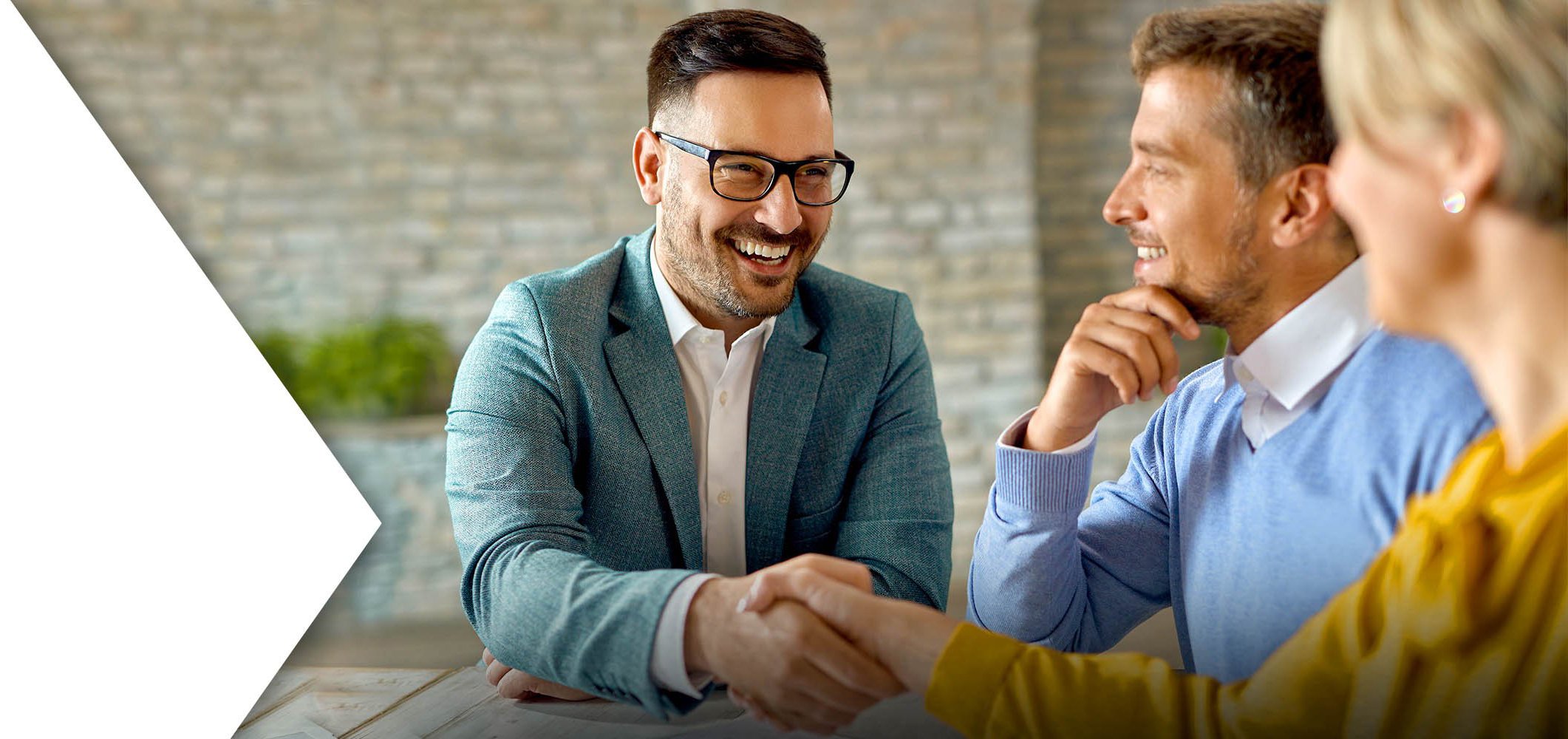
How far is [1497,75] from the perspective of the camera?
1.76 ft

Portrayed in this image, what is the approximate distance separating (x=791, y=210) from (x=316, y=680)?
0.67 meters

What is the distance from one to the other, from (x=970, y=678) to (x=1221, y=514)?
8.5 inches

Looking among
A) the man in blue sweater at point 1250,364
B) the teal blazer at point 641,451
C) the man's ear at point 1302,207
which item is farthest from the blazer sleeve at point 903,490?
the man's ear at point 1302,207

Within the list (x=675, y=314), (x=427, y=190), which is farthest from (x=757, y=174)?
(x=427, y=190)

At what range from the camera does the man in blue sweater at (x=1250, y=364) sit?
689mm

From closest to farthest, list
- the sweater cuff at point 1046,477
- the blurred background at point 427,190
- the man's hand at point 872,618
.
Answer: the man's hand at point 872,618 → the sweater cuff at point 1046,477 → the blurred background at point 427,190

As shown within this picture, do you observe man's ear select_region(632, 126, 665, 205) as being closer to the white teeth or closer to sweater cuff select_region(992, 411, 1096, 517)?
the white teeth

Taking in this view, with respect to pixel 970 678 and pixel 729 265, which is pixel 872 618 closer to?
pixel 970 678

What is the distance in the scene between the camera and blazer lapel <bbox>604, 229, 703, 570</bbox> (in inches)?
41.7

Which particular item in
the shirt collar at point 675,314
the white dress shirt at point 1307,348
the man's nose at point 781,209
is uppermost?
the man's nose at point 781,209

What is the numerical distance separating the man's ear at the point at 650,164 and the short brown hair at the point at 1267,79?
21.7 inches

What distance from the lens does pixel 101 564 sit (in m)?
1.80

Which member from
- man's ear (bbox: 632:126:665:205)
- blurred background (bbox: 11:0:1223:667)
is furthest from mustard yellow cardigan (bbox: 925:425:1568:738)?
blurred background (bbox: 11:0:1223:667)

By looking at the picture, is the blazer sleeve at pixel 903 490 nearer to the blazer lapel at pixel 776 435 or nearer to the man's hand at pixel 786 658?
the blazer lapel at pixel 776 435
